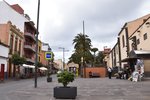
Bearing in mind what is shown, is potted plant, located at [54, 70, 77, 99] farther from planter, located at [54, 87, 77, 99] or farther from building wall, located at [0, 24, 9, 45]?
building wall, located at [0, 24, 9, 45]

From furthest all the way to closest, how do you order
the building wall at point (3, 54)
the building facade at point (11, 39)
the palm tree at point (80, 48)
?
the palm tree at point (80, 48)
the building facade at point (11, 39)
the building wall at point (3, 54)

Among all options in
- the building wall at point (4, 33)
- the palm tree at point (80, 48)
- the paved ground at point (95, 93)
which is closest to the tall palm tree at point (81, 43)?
the palm tree at point (80, 48)

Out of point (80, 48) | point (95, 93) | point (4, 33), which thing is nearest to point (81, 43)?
point (80, 48)

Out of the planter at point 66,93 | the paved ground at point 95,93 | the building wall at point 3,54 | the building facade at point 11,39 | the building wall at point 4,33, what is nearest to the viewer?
the planter at point 66,93

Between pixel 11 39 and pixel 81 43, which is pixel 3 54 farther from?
pixel 81 43

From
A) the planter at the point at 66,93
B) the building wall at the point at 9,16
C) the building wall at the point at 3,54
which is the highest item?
the building wall at the point at 9,16

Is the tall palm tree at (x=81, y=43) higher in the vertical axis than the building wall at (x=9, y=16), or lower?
lower

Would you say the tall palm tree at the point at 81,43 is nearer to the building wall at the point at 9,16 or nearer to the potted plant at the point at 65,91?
the building wall at the point at 9,16

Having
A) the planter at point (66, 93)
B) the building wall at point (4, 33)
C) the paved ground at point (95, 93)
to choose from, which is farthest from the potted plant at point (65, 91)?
the building wall at point (4, 33)

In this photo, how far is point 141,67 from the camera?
26.0 metres

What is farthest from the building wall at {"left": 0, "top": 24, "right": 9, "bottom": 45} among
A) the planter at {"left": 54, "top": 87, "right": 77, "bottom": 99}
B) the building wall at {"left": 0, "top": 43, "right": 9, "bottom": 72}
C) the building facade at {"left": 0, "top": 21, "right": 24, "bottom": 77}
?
the planter at {"left": 54, "top": 87, "right": 77, "bottom": 99}

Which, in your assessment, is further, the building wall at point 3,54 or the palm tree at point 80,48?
the palm tree at point 80,48

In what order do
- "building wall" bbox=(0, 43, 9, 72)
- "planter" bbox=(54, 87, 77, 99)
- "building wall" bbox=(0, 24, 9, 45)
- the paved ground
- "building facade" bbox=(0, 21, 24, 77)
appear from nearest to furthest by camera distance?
"planter" bbox=(54, 87, 77, 99)
the paved ground
"building wall" bbox=(0, 43, 9, 72)
"building wall" bbox=(0, 24, 9, 45)
"building facade" bbox=(0, 21, 24, 77)

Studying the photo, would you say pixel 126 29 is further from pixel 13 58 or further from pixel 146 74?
pixel 13 58
